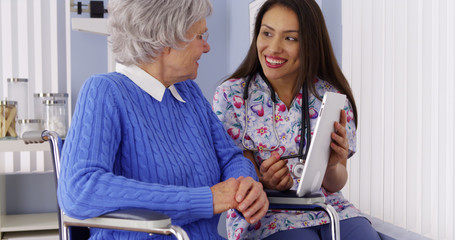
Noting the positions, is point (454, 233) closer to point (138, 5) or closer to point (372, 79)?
point (372, 79)

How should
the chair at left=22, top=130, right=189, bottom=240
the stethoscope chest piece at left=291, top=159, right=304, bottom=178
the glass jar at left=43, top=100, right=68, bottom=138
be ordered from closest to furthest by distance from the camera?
the chair at left=22, top=130, right=189, bottom=240, the stethoscope chest piece at left=291, top=159, right=304, bottom=178, the glass jar at left=43, top=100, right=68, bottom=138

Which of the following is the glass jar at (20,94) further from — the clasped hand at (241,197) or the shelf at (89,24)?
the clasped hand at (241,197)

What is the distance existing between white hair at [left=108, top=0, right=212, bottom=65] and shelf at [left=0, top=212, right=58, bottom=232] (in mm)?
2132

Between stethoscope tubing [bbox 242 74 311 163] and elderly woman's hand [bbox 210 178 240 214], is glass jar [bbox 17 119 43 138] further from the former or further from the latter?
elderly woman's hand [bbox 210 178 240 214]

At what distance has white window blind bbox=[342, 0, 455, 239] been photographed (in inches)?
67.5

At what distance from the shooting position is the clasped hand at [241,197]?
1314 mm

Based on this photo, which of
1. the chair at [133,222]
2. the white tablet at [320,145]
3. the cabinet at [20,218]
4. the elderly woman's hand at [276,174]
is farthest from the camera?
the cabinet at [20,218]

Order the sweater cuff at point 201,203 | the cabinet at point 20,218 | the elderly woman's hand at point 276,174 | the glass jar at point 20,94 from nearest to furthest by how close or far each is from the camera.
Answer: the sweater cuff at point 201,203, the elderly woman's hand at point 276,174, the cabinet at point 20,218, the glass jar at point 20,94

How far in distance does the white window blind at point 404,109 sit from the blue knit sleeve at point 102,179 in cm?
87

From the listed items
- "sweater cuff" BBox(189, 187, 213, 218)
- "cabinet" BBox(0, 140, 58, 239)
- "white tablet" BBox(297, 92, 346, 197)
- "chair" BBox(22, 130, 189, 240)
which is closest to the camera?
"chair" BBox(22, 130, 189, 240)

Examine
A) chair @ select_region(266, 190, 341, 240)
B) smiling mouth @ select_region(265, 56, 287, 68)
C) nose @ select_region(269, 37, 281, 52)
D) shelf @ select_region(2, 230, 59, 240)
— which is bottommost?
shelf @ select_region(2, 230, 59, 240)

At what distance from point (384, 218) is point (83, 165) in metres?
Answer: 1.27

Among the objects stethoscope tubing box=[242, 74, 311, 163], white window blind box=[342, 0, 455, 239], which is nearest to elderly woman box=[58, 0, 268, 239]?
stethoscope tubing box=[242, 74, 311, 163]

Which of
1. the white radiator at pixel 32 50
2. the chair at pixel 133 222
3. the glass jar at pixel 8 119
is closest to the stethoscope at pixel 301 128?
the chair at pixel 133 222
